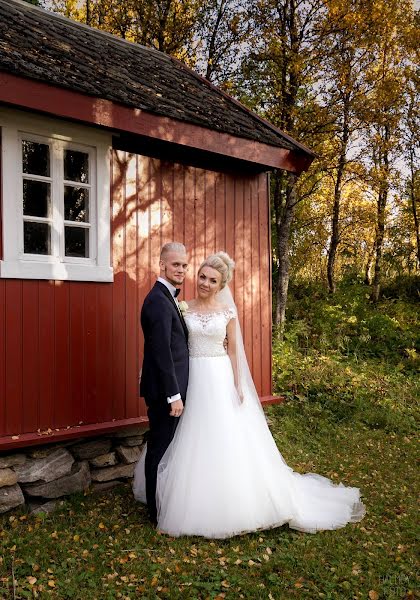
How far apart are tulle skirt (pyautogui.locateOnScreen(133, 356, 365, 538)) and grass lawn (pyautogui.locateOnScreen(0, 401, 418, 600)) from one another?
140 mm

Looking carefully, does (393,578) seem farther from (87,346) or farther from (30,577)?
(87,346)

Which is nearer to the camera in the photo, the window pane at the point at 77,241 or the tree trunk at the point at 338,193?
the window pane at the point at 77,241

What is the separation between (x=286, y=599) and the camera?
11.8ft

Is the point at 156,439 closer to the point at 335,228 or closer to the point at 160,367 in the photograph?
the point at 160,367

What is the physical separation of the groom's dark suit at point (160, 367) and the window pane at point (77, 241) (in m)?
1.02

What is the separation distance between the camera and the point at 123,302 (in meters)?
5.46

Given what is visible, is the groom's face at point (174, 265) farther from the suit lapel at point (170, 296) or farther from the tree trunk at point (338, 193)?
the tree trunk at point (338, 193)

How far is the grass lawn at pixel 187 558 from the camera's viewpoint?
3684 mm

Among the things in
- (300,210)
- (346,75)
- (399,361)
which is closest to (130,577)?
(399,361)

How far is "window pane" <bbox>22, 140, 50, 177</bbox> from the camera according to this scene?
4.82 metres

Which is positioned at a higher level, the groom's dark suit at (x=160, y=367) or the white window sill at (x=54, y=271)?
the white window sill at (x=54, y=271)

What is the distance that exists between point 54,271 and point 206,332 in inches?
57.1

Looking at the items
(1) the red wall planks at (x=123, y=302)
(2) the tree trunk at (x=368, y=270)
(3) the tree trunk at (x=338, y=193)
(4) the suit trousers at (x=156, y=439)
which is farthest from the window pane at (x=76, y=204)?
(2) the tree trunk at (x=368, y=270)

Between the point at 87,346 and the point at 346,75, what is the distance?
9487mm
